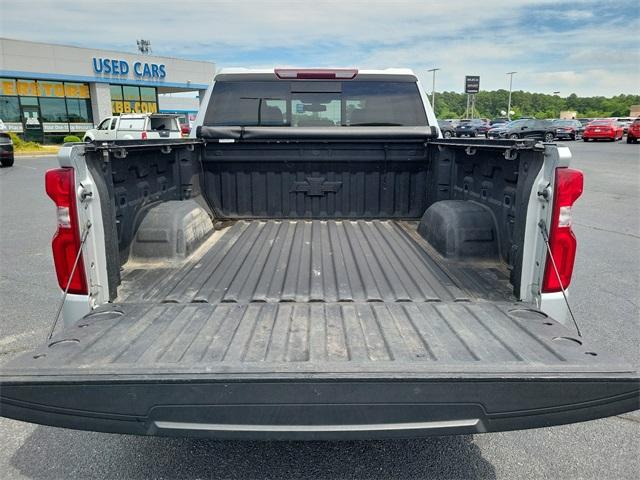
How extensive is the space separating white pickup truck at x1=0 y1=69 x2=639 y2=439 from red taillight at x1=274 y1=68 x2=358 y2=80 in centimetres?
1

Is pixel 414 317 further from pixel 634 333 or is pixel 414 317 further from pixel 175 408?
pixel 634 333

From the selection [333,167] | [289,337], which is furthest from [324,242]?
[289,337]

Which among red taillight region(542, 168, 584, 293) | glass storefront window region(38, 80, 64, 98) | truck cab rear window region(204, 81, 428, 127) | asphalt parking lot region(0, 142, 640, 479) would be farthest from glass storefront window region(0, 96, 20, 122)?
red taillight region(542, 168, 584, 293)

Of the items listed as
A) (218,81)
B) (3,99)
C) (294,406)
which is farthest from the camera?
(3,99)

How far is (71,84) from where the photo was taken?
3225 centimetres

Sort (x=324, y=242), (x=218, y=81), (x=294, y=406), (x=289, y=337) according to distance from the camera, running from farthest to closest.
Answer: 1. (x=218, y=81)
2. (x=324, y=242)
3. (x=289, y=337)
4. (x=294, y=406)

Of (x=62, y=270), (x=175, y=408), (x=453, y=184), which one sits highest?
(x=453, y=184)

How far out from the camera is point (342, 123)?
4.59m

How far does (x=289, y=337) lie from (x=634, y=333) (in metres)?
3.61

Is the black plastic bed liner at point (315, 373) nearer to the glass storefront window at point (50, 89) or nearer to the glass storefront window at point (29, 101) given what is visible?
the glass storefront window at point (29, 101)

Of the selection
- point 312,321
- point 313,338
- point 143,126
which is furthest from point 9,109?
point 313,338

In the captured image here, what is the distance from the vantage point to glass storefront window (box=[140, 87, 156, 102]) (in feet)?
122

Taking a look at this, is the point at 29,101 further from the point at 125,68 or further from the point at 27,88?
the point at 125,68

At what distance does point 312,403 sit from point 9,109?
Answer: 34809 mm
